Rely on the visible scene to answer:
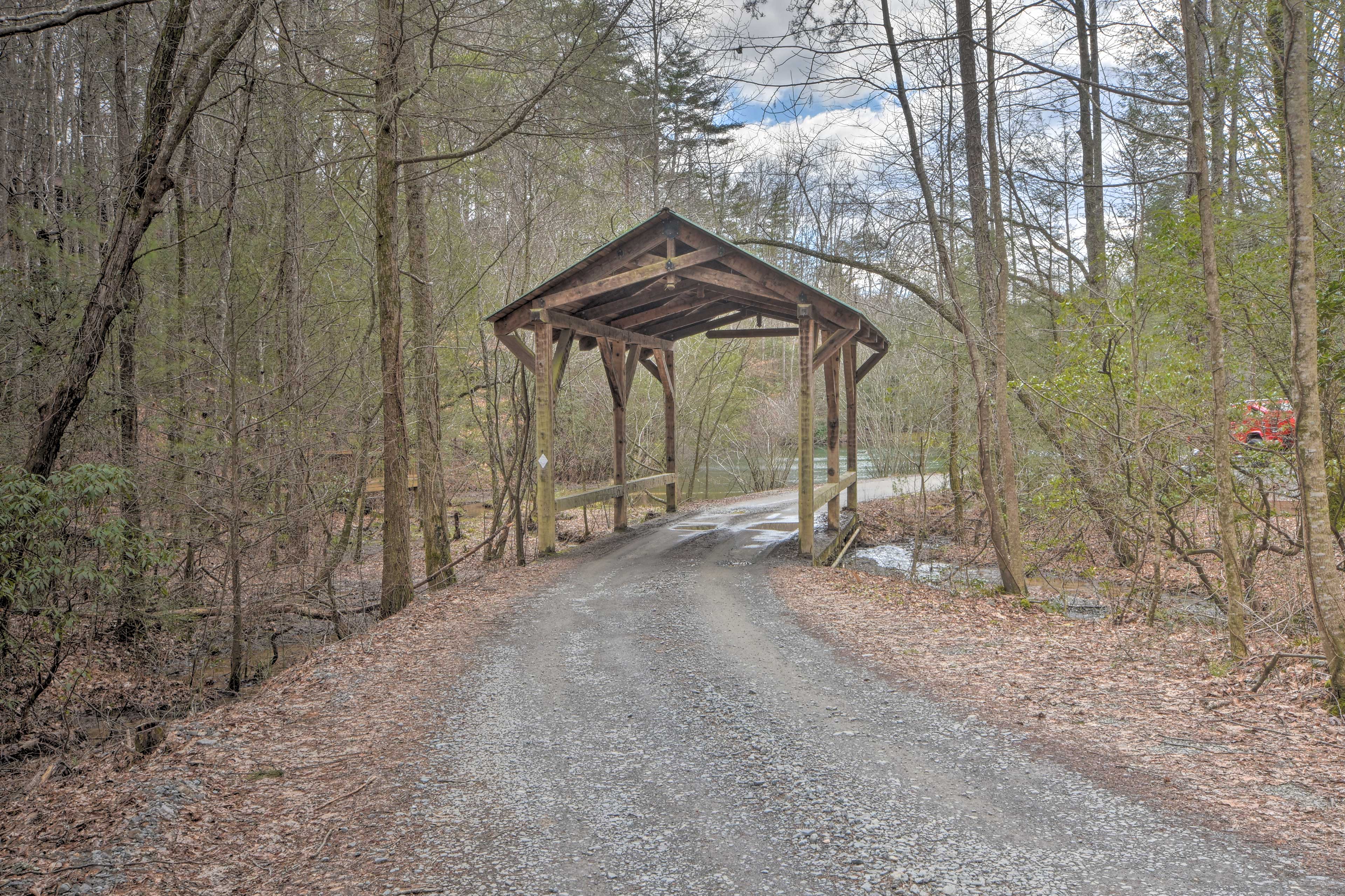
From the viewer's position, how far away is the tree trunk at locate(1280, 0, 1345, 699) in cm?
471

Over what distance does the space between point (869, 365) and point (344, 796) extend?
39.6 feet

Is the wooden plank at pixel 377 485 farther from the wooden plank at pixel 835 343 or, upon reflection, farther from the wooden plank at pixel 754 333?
the wooden plank at pixel 835 343

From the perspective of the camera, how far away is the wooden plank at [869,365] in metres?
14.3

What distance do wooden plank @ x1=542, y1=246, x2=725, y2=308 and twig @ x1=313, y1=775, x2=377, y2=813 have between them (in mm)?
7643

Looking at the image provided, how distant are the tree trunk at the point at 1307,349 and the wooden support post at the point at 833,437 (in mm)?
8298

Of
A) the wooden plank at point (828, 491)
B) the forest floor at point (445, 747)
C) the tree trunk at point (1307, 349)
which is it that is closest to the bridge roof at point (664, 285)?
the wooden plank at point (828, 491)

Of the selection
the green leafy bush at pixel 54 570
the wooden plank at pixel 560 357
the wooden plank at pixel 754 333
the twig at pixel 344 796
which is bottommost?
the twig at pixel 344 796

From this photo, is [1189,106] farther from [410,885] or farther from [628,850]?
[410,885]

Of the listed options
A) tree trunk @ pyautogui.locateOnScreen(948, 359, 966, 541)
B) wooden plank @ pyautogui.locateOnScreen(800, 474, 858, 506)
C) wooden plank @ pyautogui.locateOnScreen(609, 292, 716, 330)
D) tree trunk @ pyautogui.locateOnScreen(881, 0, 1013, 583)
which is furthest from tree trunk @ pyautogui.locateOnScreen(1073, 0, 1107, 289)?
wooden plank @ pyautogui.locateOnScreen(609, 292, 716, 330)

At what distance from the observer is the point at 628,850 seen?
3.48 m

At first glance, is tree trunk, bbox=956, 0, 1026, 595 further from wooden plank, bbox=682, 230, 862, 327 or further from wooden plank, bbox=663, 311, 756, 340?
wooden plank, bbox=663, 311, 756, 340

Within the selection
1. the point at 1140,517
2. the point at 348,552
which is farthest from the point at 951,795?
the point at 348,552

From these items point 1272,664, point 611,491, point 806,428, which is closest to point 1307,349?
point 1272,664

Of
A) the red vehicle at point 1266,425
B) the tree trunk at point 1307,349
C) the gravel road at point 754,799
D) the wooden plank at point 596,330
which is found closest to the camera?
the gravel road at point 754,799
